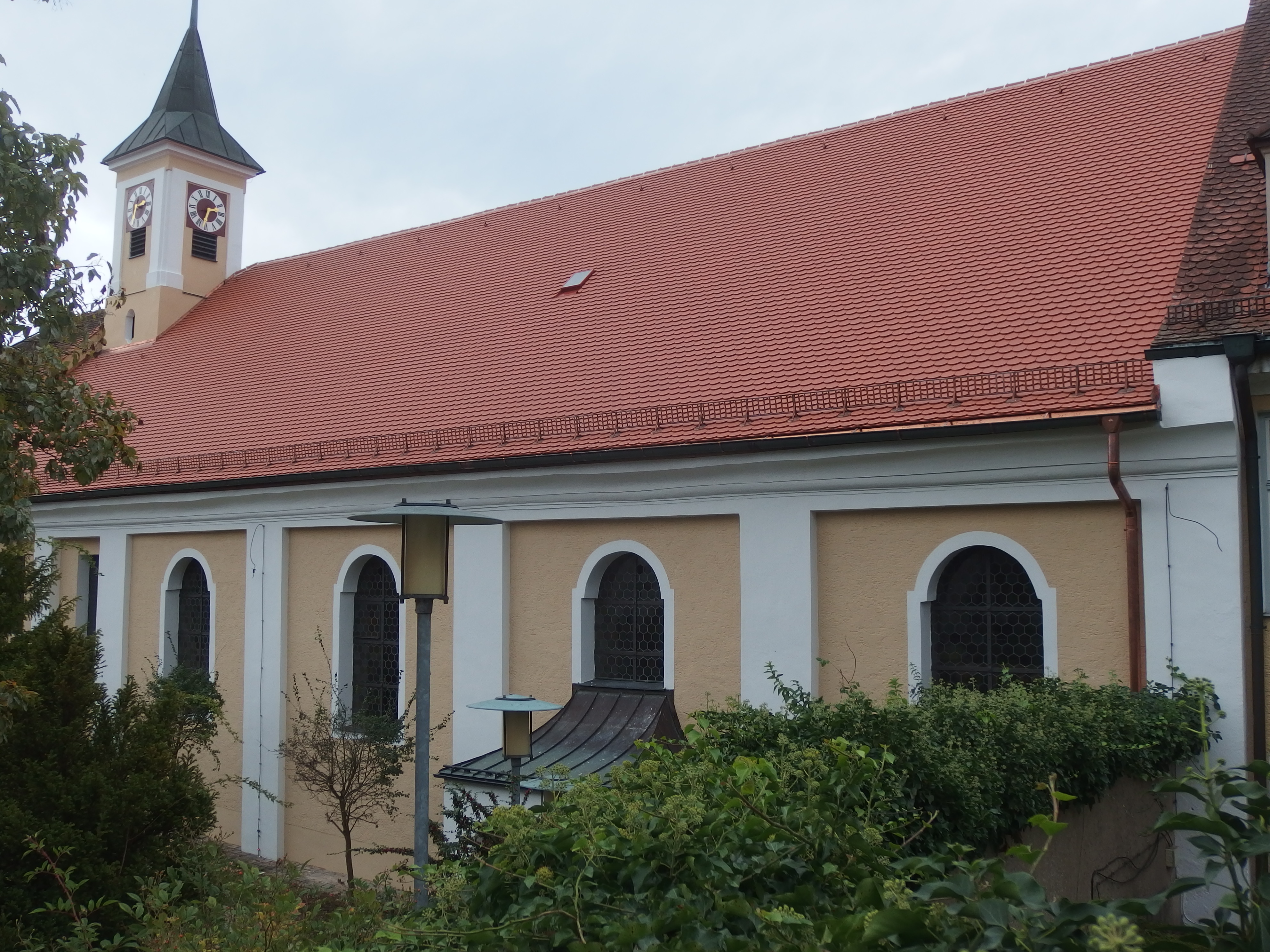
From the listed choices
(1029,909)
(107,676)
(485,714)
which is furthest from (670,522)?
(107,676)

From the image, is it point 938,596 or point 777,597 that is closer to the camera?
point 938,596

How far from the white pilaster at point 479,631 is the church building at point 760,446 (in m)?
0.04

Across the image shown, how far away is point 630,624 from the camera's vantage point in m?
11.7

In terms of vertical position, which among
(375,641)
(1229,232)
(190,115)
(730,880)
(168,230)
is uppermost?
(190,115)

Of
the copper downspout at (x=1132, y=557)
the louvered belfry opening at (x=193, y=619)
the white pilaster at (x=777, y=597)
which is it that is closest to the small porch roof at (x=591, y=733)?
the white pilaster at (x=777, y=597)

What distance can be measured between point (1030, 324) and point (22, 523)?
8.01 metres

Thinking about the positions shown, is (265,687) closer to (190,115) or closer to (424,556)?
(424,556)

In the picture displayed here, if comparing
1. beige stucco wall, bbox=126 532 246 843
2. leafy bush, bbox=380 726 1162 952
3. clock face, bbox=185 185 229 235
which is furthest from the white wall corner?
clock face, bbox=185 185 229 235

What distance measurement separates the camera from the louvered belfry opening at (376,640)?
13.7 meters

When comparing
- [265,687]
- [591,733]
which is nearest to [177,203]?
[265,687]

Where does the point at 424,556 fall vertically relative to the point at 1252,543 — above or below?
below

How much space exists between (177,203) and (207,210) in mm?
570

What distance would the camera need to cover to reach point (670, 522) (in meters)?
11.2

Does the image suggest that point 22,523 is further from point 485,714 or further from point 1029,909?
point 1029,909
